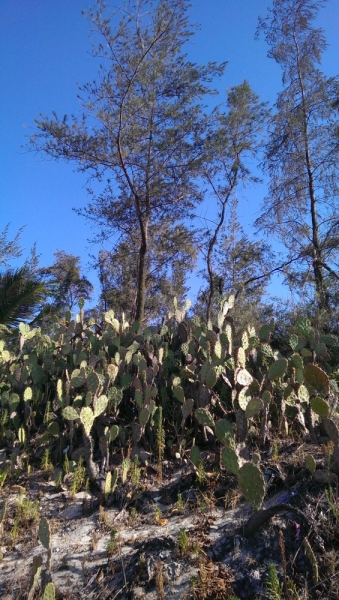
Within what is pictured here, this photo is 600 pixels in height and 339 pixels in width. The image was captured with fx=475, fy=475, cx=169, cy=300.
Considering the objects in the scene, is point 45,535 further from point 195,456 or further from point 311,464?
point 311,464

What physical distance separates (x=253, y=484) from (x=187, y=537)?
46cm

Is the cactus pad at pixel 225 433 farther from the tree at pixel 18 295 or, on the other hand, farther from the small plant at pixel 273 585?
the tree at pixel 18 295

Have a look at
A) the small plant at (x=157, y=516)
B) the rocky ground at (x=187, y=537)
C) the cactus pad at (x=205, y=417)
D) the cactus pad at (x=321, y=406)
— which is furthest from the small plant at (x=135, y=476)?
the cactus pad at (x=321, y=406)

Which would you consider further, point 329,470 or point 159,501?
point 159,501

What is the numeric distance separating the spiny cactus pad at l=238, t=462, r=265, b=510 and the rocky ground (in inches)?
3.7

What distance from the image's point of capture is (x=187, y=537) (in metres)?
2.32

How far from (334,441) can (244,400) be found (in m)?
0.57

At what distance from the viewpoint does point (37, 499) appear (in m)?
2.93

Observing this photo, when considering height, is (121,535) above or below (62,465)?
below

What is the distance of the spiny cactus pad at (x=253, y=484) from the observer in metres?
2.14

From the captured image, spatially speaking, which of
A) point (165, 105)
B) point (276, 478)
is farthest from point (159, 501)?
point (165, 105)

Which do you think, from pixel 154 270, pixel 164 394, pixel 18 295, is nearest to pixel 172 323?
pixel 164 394

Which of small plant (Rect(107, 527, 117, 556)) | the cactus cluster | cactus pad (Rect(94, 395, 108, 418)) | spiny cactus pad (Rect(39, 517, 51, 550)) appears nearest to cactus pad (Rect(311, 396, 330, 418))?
the cactus cluster

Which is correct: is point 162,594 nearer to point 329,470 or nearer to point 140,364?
point 329,470
